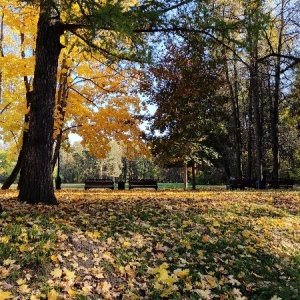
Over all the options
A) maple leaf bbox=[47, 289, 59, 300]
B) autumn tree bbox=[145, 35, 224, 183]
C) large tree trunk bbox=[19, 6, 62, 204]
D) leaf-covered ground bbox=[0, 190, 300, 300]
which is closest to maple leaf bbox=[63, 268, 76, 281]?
leaf-covered ground bbox=[0, 190, 300, 300]

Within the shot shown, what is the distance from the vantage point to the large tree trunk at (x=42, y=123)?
24.7 ft

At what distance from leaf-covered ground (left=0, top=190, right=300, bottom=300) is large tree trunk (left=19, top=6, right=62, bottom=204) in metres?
0.66

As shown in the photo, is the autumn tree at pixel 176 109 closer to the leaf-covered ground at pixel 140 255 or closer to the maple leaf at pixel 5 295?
the leaf-covered ground at pixel 140 255

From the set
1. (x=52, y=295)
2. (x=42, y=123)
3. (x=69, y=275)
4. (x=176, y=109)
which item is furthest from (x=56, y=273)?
(x=176, y=109)

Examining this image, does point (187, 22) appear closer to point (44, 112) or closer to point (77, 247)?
point (44, 112)

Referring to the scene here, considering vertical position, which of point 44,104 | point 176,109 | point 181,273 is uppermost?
point 176,109

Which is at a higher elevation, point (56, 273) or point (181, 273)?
point (56, 273)

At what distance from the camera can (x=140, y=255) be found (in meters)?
4.94

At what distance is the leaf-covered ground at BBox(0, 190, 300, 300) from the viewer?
3936mm

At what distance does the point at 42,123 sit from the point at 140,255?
4120 millimetres

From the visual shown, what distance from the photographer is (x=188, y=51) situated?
8297 mm

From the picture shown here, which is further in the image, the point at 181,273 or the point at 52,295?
the point at 181,273

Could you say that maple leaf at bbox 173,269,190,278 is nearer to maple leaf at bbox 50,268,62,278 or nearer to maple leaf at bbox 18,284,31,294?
maple leaf at bbox 50,268,62,278

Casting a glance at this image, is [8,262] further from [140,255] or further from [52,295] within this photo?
[140,255]
